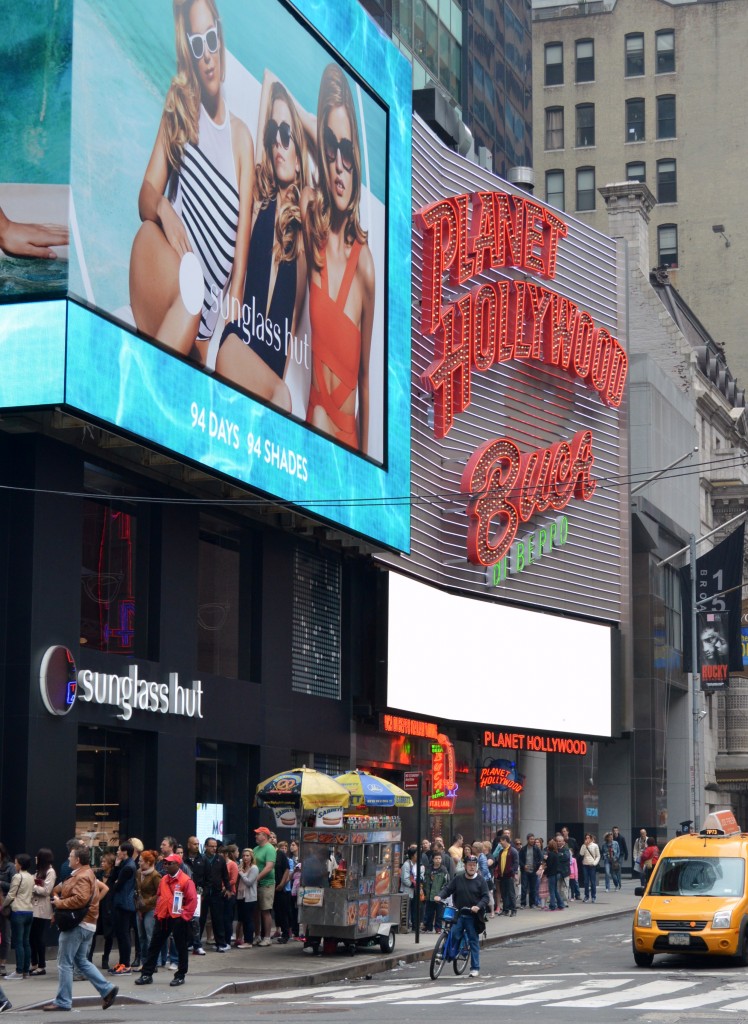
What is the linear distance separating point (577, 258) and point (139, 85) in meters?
27.2

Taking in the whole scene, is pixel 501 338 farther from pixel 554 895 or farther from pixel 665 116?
pixel 665 116

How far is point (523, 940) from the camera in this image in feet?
109

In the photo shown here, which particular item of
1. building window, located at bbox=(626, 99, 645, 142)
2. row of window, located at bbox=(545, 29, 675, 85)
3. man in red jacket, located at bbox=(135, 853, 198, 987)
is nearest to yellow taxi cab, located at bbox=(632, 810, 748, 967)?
man in red jacket, located at bbox=(135, 853, 198, 987)

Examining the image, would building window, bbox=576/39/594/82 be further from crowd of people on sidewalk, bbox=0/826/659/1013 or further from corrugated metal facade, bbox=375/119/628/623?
Answer: crowd of people on sidewalk, bbox=0/826/659/1013

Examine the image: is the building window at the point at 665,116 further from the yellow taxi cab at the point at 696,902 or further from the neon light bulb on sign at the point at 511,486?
the yellow taxi cab at the point at 696,902

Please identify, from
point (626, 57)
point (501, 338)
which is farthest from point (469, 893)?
point (626, 57)

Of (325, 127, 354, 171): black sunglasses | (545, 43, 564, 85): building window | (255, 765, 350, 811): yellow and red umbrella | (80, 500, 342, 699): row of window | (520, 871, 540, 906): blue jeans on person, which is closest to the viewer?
(255, 765, 350, 811): yellow and red umbrella

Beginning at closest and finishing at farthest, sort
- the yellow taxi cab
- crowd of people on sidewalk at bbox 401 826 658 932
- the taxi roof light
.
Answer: the yellow taxi cab
the taxi roof light
crowd of people on sidewalk at bbox 401 826 658 932

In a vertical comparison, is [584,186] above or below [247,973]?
above

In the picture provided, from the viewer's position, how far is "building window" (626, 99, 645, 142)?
9331 centimetres

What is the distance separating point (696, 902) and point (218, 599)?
12995mm

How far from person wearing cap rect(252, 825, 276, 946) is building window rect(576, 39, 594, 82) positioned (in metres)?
73.3

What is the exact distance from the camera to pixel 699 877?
26750 millimetres

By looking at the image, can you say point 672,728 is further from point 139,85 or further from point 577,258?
point 139,85
